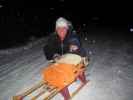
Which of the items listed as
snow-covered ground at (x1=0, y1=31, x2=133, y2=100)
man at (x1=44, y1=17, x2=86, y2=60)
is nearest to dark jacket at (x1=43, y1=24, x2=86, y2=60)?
man at (x1=44, y1=17, x2=86, y2=60)

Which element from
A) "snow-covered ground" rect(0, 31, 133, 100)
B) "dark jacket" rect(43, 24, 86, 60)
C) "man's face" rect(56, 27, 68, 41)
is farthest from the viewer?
"dark jacket" rect(43, 24, 86, 60)

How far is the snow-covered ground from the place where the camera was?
18.8ft

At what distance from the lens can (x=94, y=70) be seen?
7438mm

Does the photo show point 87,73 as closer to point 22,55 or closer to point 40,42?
point 22,55

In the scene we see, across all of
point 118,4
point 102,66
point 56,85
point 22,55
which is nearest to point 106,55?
point 102,66

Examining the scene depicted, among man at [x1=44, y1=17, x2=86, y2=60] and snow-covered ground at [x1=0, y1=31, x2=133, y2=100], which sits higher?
man at [x1=44, y1=17, x2=86, y2=60]

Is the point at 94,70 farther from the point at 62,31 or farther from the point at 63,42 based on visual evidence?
the point at 62,31

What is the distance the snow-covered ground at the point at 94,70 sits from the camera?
18.8 ft

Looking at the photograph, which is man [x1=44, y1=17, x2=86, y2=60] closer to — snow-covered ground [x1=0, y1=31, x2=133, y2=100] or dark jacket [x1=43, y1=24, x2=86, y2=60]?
dark jacket [x1=43, y1=24, x2=86, y2=60]

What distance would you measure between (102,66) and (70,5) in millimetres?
16144

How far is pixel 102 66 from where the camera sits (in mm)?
7805

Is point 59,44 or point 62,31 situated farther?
point 59,44

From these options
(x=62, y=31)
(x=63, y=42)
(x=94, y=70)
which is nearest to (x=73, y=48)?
(x=63, y=42)

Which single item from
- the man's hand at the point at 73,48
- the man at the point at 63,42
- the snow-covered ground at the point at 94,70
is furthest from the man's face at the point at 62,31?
the snow-covered ground at the point at 94,70
